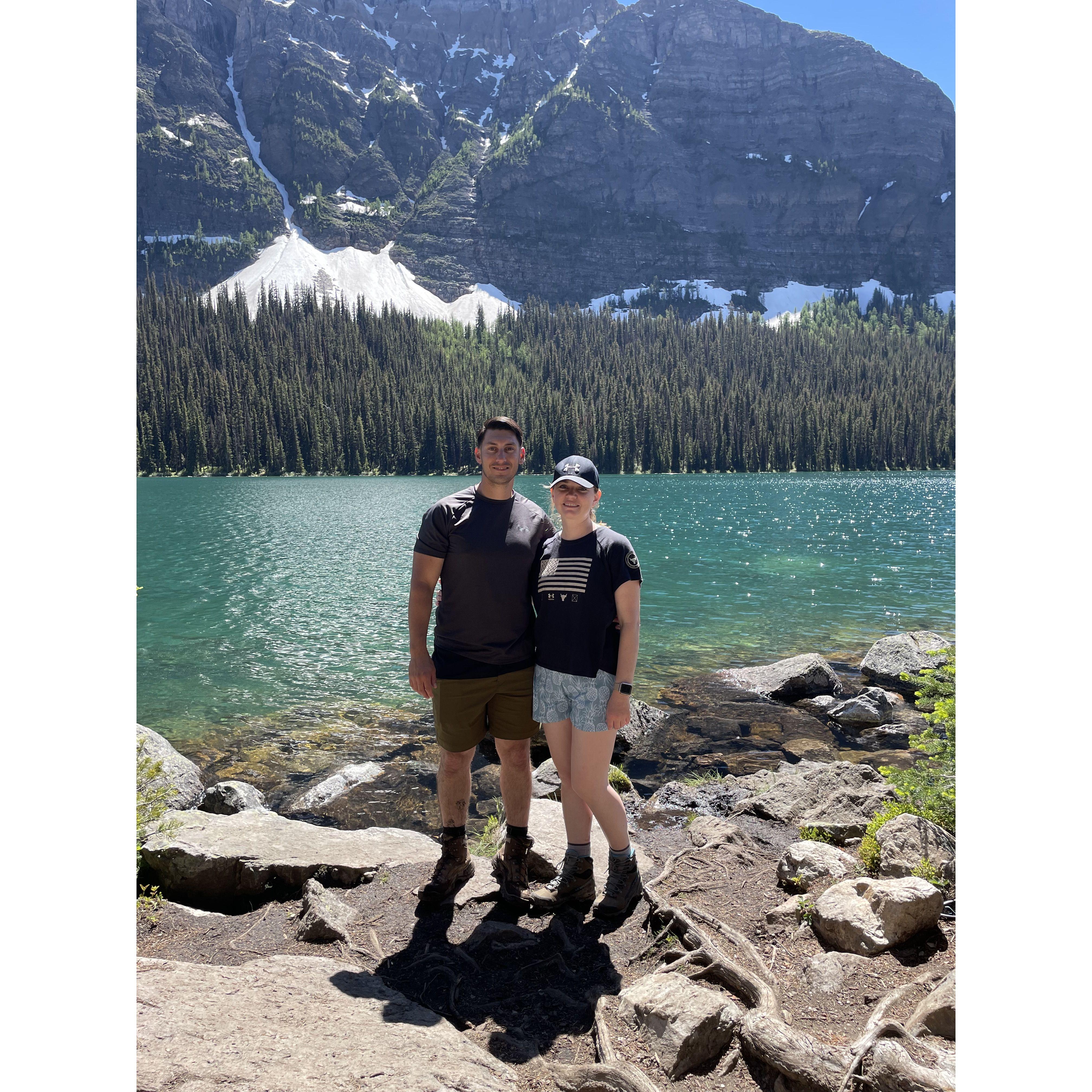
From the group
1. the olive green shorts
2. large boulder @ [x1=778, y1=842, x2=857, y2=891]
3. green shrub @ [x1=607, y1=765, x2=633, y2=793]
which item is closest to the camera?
the olive green shorts

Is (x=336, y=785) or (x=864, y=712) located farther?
(x=864, y=712)

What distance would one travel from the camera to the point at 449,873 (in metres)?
4.96

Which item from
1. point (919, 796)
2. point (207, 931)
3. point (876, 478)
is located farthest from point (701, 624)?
point (876, 478)

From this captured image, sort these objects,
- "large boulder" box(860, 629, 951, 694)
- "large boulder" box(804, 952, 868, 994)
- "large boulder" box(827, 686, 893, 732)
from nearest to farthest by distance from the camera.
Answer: "large boulder" box(804, 952, 868, 994)
"large boulder" box(827, 686, 893, 732)
"large boulder" box(860, 629, 951, 694)

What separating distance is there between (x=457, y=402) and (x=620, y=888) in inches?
5143

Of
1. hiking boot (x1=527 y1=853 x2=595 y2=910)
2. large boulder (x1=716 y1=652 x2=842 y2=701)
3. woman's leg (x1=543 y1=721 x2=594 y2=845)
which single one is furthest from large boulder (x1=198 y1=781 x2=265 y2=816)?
large boulder (x1=716 y1=652 x2=842 y2=701)

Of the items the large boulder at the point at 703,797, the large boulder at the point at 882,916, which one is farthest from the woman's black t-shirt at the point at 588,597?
the large boulder at the point at 703,797

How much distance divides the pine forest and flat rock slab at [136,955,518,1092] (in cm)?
11608

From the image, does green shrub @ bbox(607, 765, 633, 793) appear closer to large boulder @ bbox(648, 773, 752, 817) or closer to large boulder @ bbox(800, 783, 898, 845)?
large boulder @ bbox(648, 773, 752, 817)

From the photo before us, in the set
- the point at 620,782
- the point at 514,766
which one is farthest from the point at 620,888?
the point at 620,782

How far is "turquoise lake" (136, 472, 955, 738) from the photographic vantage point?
1612cm

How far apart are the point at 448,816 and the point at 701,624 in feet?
56.6

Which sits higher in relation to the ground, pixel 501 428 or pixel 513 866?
pixel 501 428

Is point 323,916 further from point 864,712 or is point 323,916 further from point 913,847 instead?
point 864,712
